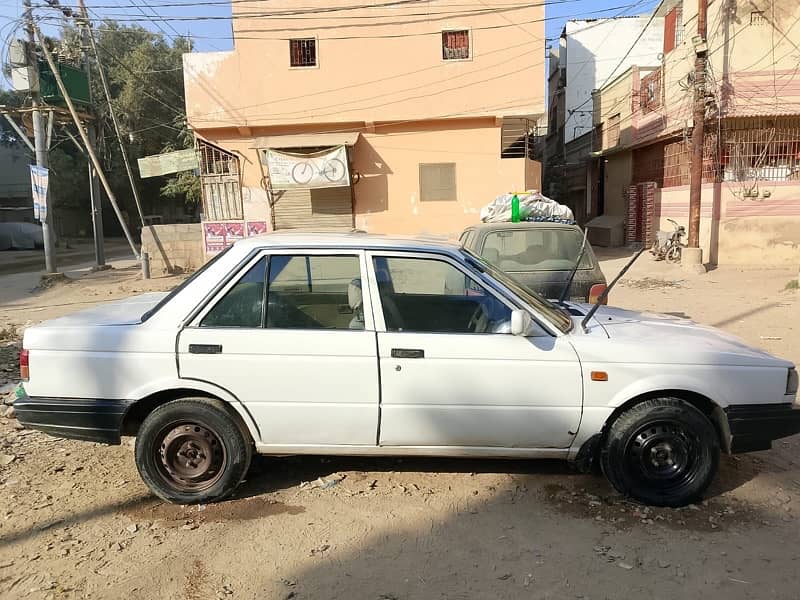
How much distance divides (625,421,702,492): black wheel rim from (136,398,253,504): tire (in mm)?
2276

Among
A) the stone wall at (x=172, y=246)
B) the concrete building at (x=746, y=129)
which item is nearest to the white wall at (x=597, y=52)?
the concrete building at (x=746, y=129)

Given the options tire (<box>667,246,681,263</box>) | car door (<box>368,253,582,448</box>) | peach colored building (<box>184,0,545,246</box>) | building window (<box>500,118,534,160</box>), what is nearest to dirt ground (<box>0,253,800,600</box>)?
car door (<box>368,253,582,448</box>)

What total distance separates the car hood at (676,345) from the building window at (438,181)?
498 inches

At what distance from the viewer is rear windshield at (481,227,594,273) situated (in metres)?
6.71

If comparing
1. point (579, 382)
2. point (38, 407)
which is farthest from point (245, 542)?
point (579, 382)

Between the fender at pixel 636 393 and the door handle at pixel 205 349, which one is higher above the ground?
the door handle at pixel 205 349

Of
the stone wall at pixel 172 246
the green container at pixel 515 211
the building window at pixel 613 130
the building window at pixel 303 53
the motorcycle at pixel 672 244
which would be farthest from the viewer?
the building window at pixel 613 130

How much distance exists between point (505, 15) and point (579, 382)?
14.1 metres

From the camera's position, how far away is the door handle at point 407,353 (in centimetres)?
346

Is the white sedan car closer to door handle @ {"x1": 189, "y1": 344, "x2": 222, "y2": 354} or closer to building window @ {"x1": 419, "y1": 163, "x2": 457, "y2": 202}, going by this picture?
door handle @ {"x1": 189, "y1": 344, "x2": 222, "y2": 354}

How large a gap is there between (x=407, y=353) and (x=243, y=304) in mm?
1014

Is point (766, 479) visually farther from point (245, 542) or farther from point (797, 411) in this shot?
point (245, 542)

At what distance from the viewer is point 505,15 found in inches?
601

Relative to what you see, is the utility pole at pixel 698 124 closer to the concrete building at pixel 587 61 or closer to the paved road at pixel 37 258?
the concrete building at pixel 587 61
